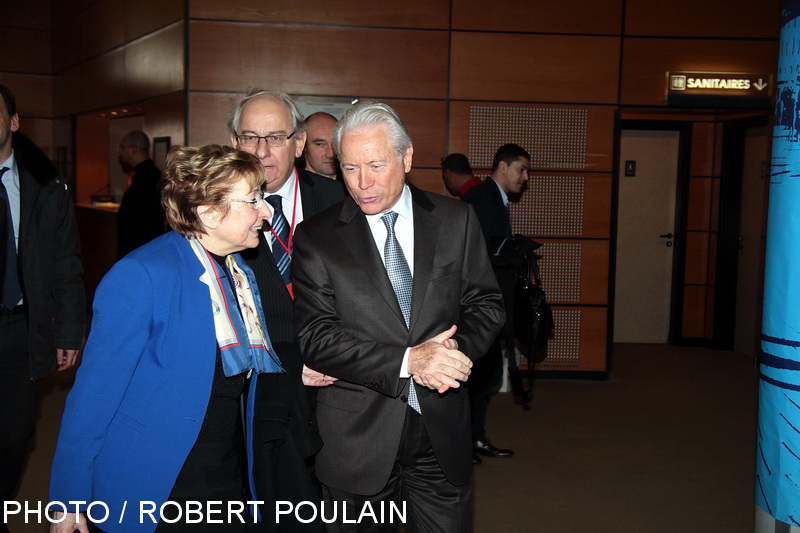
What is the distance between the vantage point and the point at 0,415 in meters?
2.88

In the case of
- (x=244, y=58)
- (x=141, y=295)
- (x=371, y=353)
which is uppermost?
(x=244, y=58)

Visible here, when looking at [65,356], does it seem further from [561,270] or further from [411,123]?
[561,270]

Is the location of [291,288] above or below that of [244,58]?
below

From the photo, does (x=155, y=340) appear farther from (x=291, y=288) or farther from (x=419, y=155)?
(x=419, y=155)

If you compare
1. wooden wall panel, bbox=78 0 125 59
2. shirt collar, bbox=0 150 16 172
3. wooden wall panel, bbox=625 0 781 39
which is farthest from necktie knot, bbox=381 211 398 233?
wooden wall panel, bbox=78 0 125 59

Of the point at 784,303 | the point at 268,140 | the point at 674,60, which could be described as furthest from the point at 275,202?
the point at 674,60

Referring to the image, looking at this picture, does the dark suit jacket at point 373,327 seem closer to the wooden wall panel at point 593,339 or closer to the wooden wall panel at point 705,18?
the wooden wall panel at point 593,339

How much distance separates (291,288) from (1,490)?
5.15ft

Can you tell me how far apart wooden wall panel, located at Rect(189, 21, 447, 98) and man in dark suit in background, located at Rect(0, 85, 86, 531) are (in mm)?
3282

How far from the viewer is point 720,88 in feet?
21.8

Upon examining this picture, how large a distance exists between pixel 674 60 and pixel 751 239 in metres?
2.36

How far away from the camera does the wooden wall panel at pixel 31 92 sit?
992 cm

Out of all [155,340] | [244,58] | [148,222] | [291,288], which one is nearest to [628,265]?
[244,58]

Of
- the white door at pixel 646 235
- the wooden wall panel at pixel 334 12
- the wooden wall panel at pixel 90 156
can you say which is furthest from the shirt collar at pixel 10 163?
the wooden wall panel at pixel 90 156
